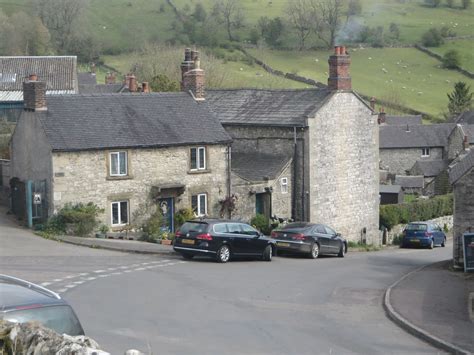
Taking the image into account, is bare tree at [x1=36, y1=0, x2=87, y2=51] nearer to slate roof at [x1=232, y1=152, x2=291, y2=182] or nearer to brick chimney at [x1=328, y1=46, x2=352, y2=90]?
slate roof at [x1=232, y1=152, x2=291, y2=182]

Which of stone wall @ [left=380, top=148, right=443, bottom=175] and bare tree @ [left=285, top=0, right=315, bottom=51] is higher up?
bare tree @ [left=285, top=0, right=315, bottom=51]

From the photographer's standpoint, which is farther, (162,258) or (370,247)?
(370,247)

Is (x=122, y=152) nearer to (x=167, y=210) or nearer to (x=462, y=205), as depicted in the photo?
(x=167, y=210)

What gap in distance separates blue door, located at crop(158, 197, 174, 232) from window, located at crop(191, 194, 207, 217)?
3.76ft

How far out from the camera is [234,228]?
28.5m

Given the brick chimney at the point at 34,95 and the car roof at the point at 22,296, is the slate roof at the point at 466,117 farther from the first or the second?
the car roof at the point at 22,296

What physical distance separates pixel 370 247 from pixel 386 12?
101843 mm

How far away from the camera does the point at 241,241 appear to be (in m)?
28.4

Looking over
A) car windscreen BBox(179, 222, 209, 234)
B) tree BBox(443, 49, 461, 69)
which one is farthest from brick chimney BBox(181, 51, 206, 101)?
tree BBox(443, 49, 461, 69)

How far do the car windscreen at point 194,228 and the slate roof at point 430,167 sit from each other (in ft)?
160

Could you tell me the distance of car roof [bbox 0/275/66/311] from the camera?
9.77 metres

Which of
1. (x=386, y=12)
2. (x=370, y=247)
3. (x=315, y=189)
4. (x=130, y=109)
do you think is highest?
(x=386, y=12)

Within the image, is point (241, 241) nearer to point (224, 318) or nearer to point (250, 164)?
point (224, 318)

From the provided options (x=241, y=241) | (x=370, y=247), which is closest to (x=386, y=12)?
(x=370, y=247)
